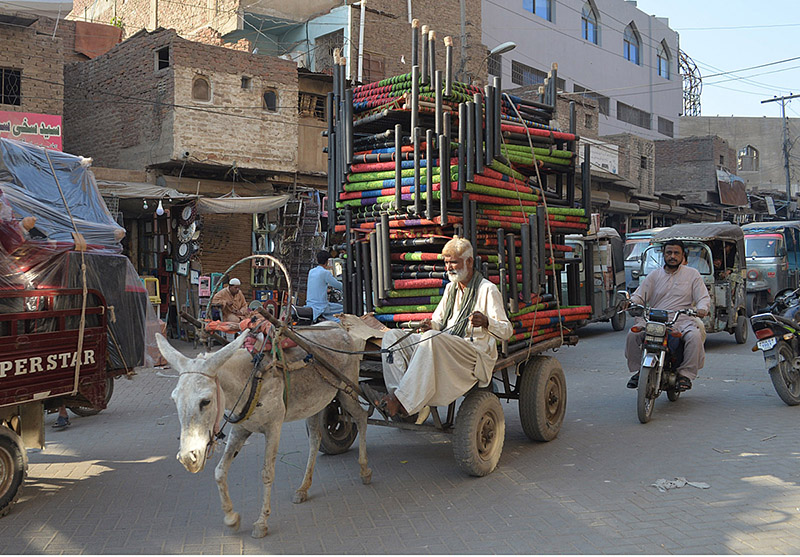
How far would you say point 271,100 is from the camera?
60.0 feet

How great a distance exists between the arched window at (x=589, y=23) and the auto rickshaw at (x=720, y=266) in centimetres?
2509

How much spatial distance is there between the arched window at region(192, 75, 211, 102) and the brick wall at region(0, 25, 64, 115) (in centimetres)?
301

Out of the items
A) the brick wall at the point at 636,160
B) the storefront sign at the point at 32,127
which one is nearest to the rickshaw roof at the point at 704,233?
the storefront sign at the point at 32,127

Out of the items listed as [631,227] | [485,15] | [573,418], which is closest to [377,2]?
[485,15]

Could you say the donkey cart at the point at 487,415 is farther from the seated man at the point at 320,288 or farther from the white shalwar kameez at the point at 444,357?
the seated man at the point at 320,288

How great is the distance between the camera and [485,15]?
96.3 ft

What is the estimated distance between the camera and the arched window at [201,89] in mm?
16969

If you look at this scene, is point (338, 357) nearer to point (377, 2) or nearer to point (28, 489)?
point (28, 489)

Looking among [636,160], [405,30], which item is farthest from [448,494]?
[636,160]

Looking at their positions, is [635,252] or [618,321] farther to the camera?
[635,252]

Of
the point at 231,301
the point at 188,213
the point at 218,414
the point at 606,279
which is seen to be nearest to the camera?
the point at 218,414

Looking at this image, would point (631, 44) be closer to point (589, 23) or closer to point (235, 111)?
point (589, 23)

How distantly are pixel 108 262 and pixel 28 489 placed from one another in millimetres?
1894

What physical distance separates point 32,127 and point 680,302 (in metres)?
13.9
